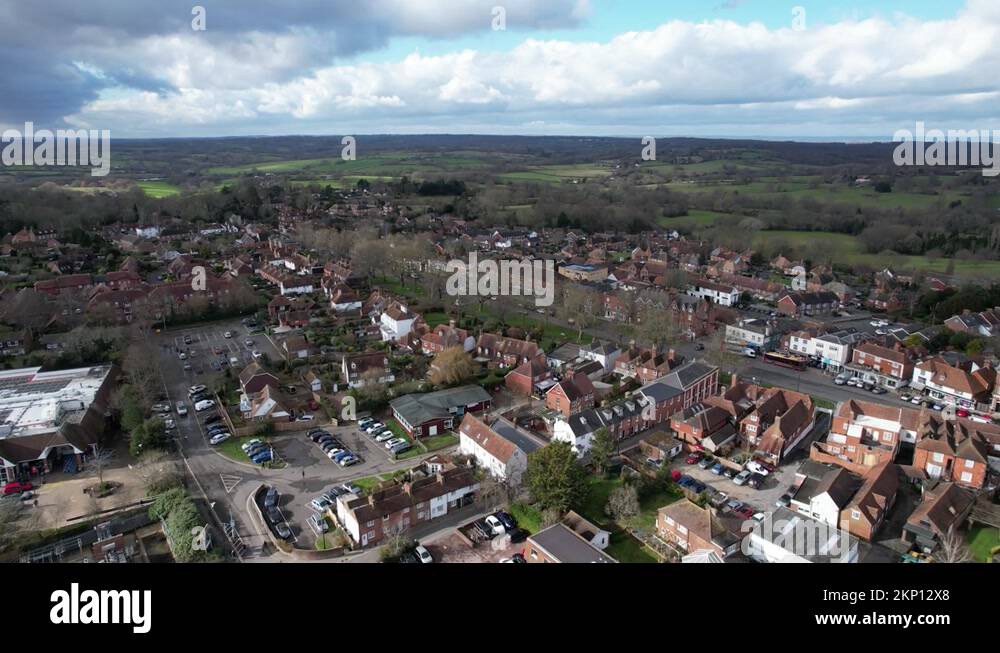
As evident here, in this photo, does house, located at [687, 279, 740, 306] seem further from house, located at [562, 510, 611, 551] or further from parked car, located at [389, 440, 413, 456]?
house, located at [562, 510, 611, 551]

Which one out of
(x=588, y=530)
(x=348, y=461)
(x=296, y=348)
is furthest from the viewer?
(x=296, y=348)

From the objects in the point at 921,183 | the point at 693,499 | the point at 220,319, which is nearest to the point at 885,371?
the point at 693,499

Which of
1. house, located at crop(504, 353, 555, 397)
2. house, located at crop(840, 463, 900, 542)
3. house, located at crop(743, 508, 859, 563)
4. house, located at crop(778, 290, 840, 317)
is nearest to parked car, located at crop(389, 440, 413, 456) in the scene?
house, located at crop(504, 353, 555, 397)

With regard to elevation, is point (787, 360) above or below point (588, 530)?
above

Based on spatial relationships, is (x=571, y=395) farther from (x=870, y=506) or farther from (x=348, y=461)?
(x=870, y=506)

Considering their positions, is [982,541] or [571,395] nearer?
[982,541]

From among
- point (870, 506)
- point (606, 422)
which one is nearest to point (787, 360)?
point (606, 422)

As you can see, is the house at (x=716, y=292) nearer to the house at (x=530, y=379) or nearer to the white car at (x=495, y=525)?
the house at (x=530, y=379)
